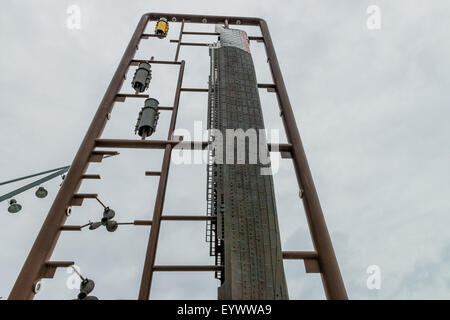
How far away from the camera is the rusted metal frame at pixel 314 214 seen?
538 centimetres

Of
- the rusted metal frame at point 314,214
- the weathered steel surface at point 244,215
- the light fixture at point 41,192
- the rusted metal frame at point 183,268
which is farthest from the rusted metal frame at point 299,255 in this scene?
the light fixture at point 41,192

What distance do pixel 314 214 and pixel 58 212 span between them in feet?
19.5

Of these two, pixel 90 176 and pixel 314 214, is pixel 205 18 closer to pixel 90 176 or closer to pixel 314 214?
pixel 90 176

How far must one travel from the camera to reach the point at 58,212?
5.94 meters

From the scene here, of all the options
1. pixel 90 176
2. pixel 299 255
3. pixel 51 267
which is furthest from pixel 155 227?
pixel 299 255

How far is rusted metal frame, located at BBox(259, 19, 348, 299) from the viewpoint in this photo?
5375 millimetres

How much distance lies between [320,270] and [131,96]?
24.9ft

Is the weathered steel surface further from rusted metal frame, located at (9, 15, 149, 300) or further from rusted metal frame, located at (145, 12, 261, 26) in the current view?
rusted metal frame, located at (145, 12, 261, 26)

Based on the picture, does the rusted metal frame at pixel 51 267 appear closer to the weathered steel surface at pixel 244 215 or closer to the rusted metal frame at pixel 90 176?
the rusted metal frame at pixel 90 176

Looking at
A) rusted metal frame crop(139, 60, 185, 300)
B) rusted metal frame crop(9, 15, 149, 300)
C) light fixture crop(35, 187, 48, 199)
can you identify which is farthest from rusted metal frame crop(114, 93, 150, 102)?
light fixture crop(35, 187, 48, 199)

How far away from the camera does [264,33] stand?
11.8m

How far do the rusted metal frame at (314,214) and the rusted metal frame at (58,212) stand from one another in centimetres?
570
